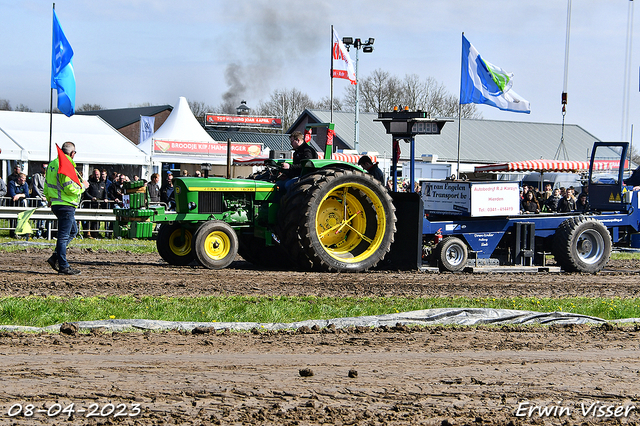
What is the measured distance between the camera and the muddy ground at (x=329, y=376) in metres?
4.02

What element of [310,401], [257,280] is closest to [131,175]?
[257,280]

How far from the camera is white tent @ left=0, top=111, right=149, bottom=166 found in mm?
21344

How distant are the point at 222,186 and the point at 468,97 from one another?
482 inches

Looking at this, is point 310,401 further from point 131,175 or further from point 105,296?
point 131,175

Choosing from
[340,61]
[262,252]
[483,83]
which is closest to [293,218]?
[262,252]

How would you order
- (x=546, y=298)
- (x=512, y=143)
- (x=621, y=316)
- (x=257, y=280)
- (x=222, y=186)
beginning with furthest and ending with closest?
1. (x=512, y=143)
2. (x=222, y=186)
3. (x=257, y=280)
4. (x=546, y=298)
5. (x=621, y=316)

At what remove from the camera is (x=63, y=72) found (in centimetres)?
1664

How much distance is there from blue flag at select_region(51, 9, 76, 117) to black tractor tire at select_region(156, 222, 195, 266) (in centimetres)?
663

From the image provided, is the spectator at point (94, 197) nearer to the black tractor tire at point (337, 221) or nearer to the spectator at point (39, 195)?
the spectator at point (39, 195)

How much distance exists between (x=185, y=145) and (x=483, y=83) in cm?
1247

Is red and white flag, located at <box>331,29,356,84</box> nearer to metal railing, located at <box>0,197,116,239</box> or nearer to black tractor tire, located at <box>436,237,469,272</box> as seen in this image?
metal railing, located at <box>0,197,116,239</box>

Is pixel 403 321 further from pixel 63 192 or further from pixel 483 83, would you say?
pixel 483 83

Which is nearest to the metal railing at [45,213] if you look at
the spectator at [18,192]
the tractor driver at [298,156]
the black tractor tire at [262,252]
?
the spectator at [18,192]

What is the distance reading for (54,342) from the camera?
558cm
